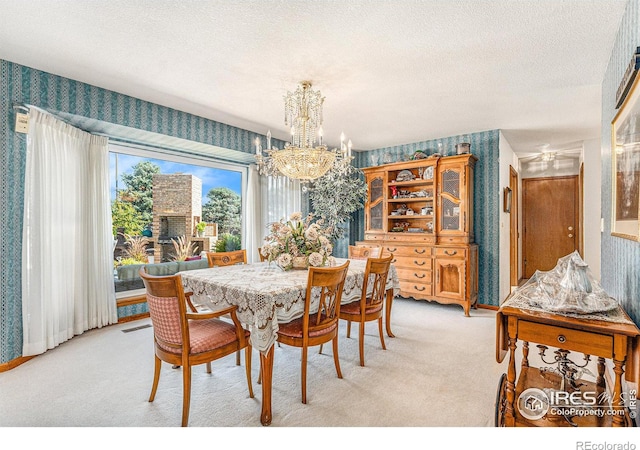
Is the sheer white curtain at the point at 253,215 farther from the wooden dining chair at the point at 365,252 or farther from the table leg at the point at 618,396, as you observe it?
the table leg at the point at 618,396

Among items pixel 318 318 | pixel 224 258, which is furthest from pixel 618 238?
pixel 224 258

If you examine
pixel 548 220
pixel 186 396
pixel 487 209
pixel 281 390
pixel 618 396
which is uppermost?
pixel 487 209

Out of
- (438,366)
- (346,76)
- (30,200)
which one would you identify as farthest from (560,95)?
(30,200)

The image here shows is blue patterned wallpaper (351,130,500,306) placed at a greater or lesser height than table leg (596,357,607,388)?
greater

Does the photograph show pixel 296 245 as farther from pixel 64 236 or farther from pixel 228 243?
pixel 228 243

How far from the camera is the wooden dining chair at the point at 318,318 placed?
2039 mm

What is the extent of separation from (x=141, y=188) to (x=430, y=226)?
4158 mm

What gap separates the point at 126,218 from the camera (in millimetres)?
3945

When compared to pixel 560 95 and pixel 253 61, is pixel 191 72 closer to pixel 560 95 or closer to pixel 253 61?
pixel 253 61

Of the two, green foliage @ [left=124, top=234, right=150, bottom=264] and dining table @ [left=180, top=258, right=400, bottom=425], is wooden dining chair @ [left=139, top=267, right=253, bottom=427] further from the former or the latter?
green foliage @ [left=124, top=234, right=150, bottom=264]

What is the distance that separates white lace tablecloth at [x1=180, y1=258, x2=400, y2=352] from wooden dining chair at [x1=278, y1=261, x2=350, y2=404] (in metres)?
0.09

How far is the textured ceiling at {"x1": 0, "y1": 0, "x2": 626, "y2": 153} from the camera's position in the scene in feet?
6.26

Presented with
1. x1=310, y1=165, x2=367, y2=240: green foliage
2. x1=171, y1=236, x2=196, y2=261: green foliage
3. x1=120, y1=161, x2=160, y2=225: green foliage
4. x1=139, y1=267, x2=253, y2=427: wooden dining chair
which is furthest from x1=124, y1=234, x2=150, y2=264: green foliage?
x1=310, y1=165, x2=367, y2=240: green foliage

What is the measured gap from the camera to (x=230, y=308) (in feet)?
6.55
